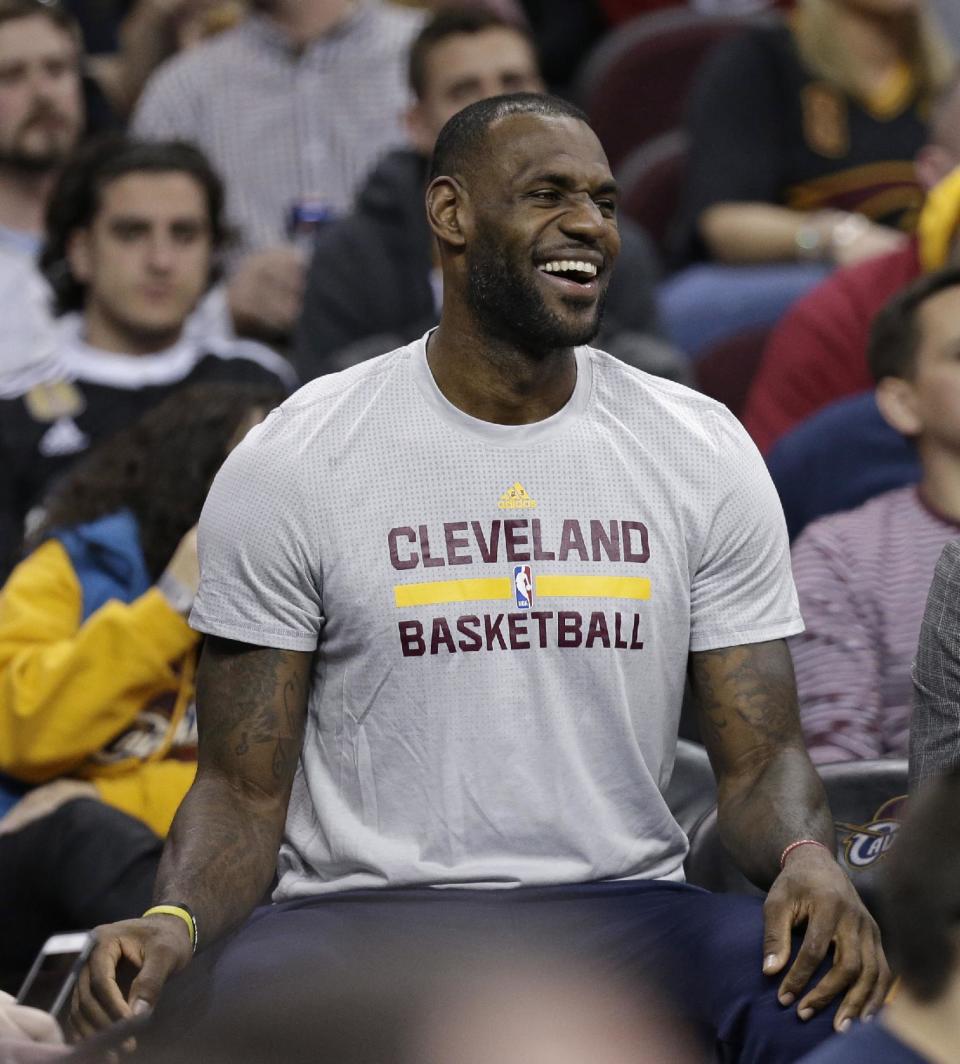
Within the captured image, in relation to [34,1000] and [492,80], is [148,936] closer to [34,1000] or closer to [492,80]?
[34,1000]

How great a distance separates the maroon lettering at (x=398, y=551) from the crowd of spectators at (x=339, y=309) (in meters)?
0.65

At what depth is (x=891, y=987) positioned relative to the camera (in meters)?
2.25

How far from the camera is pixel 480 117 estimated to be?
2658mm

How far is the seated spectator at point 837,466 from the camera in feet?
11.8

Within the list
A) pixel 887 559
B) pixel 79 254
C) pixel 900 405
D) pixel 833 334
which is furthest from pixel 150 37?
pixel 887 559

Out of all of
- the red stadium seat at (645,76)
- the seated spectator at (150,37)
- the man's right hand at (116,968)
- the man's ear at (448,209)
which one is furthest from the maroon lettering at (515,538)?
the seated spectator at (150,37)

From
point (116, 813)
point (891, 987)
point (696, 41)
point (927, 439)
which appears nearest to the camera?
point (891, 987)

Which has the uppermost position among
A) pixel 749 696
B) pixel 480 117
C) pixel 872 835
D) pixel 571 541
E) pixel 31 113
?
pixel 480 117

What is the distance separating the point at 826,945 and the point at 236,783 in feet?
2.48

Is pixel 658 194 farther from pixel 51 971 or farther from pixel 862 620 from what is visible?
pixel 51 971

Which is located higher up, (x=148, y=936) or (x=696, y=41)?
(x=696, y=41)

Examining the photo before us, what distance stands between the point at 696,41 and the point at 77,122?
1888 millimetres

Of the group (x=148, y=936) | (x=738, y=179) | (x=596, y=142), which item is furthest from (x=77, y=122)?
(x=148, y=936)

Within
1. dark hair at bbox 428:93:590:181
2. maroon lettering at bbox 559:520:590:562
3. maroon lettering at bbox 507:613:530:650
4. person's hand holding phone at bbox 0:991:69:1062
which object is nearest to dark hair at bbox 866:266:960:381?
dark hair at bbox 428:93:590:181
